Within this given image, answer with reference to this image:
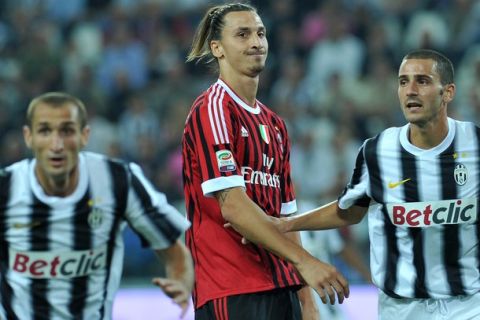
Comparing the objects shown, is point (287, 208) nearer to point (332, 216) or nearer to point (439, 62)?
point (332, 216)

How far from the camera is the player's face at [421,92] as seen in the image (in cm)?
459

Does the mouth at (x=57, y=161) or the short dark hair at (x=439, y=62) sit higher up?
the short dark hair at (x=439, y=62)

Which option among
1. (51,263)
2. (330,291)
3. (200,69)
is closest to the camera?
(330,291)

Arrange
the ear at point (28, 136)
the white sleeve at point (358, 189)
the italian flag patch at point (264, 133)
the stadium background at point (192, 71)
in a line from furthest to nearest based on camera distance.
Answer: the stadium background at point (192, 71), the ear at point (28, 136), the white sleeve at point (358, 189), the italian flag patch at point (264, 133)

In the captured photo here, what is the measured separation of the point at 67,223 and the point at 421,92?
179cm

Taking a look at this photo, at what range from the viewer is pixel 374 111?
10555 mm

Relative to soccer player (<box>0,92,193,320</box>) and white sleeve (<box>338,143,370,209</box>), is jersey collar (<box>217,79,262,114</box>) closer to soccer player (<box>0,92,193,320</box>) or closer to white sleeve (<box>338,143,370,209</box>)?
white sleeve (<box>338,143,370,209</box>)

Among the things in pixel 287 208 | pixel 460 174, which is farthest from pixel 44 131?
pixel 460 174

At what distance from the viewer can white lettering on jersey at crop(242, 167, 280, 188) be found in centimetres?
431

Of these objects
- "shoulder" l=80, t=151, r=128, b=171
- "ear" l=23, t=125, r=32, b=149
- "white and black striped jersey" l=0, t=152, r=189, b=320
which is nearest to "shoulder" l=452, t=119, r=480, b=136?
"white and black striped jersey" l=0, t=152, r=189, b=320

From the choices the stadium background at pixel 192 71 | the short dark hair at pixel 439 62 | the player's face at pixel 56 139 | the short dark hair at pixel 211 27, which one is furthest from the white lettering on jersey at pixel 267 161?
the stadium background at pixel 192 71

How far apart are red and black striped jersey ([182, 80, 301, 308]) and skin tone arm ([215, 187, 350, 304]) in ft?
0.31

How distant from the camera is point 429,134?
465cm

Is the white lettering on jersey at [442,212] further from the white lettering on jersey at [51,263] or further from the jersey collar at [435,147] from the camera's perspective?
the white lettering on jersey at [51,263]
